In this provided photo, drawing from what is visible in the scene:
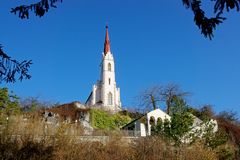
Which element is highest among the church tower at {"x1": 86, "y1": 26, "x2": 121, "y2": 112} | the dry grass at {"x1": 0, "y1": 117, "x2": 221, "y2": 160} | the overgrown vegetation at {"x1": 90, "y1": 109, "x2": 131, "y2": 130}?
the church tower at {"x1": 86, "y1": 26, "x2": 121, "y2": 112}

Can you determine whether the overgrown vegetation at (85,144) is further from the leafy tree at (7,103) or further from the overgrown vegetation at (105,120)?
the overgrown vegetation at (105,120)

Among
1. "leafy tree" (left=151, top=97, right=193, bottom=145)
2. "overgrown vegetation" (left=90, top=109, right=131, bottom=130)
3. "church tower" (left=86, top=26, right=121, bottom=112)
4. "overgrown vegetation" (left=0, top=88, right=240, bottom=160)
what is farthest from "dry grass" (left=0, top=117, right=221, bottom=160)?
"church tower" (left=86, top=26, right=121, bottom=112)

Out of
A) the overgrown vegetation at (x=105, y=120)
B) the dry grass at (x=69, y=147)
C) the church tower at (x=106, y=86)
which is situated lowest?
the dry grass at (x=69, y=147)

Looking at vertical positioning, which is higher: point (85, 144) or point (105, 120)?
point (105, 120)

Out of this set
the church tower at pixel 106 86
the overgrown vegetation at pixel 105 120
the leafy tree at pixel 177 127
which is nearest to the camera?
the leafy tree at pixel 177 127

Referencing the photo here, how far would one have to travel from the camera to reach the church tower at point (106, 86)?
63938 mm

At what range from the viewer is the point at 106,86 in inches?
2576

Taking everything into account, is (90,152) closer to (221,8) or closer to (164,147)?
(164,147)

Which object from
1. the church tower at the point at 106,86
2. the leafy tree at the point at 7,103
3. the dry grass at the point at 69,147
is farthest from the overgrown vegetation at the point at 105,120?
the church tower at the point at 106,86


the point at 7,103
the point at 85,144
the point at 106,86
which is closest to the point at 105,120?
A: the point at 7,103

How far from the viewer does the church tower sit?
210 feet

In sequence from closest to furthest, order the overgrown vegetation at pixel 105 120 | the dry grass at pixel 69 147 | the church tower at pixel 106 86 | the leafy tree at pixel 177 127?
the dry grass at pixel 69 147 < the leafy tree at pixel 177 127 < the overgrown vegetation at pixel 105 120 < the church tower at pixel 106 86

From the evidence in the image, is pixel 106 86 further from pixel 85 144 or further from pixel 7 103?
pixel 85 144

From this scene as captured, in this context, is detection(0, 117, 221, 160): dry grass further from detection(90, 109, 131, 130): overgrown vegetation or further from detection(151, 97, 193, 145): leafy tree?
detection(90, 109, 131, 130): overgrown vegetation
